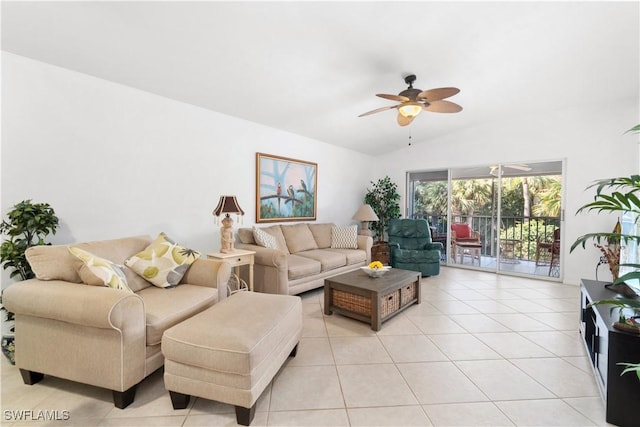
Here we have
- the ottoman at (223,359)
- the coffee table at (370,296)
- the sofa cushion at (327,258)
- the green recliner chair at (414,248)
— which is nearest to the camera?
the ottoman at (223,359)

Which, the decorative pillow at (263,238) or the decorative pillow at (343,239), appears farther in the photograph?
the decorative pillow at (343,239)

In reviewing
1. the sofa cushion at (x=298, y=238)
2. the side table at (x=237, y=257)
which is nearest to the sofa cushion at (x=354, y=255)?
the sofa cushion at (x=298, y=238)

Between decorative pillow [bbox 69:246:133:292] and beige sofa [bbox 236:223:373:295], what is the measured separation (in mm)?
1555

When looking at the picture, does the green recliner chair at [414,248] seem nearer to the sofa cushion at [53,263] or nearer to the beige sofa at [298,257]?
the beige sofa at [298,257]

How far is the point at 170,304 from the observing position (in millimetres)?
1997

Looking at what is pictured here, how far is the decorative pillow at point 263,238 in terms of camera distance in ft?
11.7

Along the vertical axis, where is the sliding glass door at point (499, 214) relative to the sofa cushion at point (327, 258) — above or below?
above

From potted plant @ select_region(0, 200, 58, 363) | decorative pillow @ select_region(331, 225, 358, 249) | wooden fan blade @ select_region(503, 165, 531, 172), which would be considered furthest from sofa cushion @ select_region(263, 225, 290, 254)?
wooden fan blade @ select_region(503, 165, 531, 172)

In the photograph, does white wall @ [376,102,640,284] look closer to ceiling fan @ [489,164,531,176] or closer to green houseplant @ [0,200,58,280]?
ceiling fan @ [489,164,531,176]

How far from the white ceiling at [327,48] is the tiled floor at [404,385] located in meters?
2.44

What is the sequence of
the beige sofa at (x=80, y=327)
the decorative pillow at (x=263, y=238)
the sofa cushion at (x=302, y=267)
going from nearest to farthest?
1. the beige sofa at (x=80, y=327)
2. the sofa cushion at (x=302, y=267)
3. the decorative pillow at (x=263, y=238)

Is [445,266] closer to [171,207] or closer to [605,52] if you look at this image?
[605,52]

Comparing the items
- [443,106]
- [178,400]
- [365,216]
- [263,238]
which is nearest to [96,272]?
[178,400]

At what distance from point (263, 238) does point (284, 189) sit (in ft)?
3.64
